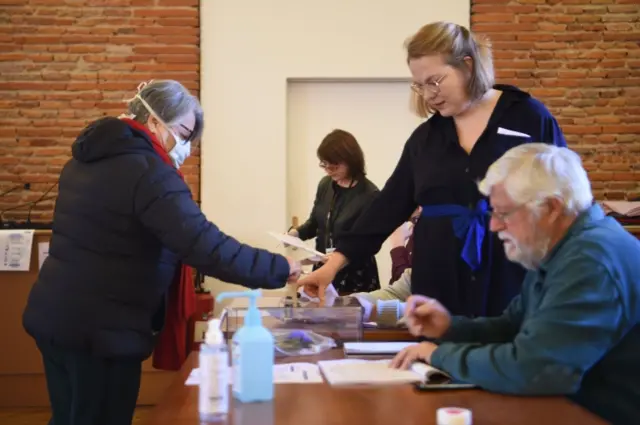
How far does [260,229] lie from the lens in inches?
215

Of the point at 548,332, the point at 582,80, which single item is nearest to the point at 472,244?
the point at 548,332

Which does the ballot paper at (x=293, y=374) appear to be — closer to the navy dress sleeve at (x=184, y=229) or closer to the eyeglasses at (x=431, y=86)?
the navy dress sleeve at (x=184, y=229)

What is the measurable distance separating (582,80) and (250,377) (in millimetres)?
4720

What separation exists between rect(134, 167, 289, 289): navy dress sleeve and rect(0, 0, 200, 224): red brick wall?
329 cm

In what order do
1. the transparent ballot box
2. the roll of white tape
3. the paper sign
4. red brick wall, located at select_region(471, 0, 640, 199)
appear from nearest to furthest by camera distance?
the roll of white tape, the transparent ballot box, the paper sign, red brick wall, located at select_region(471, 0, 640, 199)

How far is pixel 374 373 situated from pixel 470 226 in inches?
23.9

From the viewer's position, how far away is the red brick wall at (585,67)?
217 inches

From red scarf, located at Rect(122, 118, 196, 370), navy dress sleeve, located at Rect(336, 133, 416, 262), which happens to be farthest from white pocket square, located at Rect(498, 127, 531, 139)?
red scarf, located at Rect(122, 118, 196, 370)

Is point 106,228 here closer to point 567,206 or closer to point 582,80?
point 567,206

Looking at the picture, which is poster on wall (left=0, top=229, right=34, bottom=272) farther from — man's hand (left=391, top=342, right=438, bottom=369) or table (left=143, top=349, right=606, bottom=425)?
man's hand (left=391, top=342, right=438, bottom=369)

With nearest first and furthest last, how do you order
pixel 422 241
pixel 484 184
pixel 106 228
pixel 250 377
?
pixel 250 377, pixel 484 184, pixel 106 228, pixel 422 241

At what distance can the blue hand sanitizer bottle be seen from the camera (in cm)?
147

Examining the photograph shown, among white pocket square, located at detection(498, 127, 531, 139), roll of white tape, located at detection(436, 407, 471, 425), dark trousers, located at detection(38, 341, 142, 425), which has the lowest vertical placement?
dark trousers, located at detection(38, 341, 142, 425)

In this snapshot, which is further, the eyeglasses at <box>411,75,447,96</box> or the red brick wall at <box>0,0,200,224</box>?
the red brick wall at <box>0,0,200,224</box>
